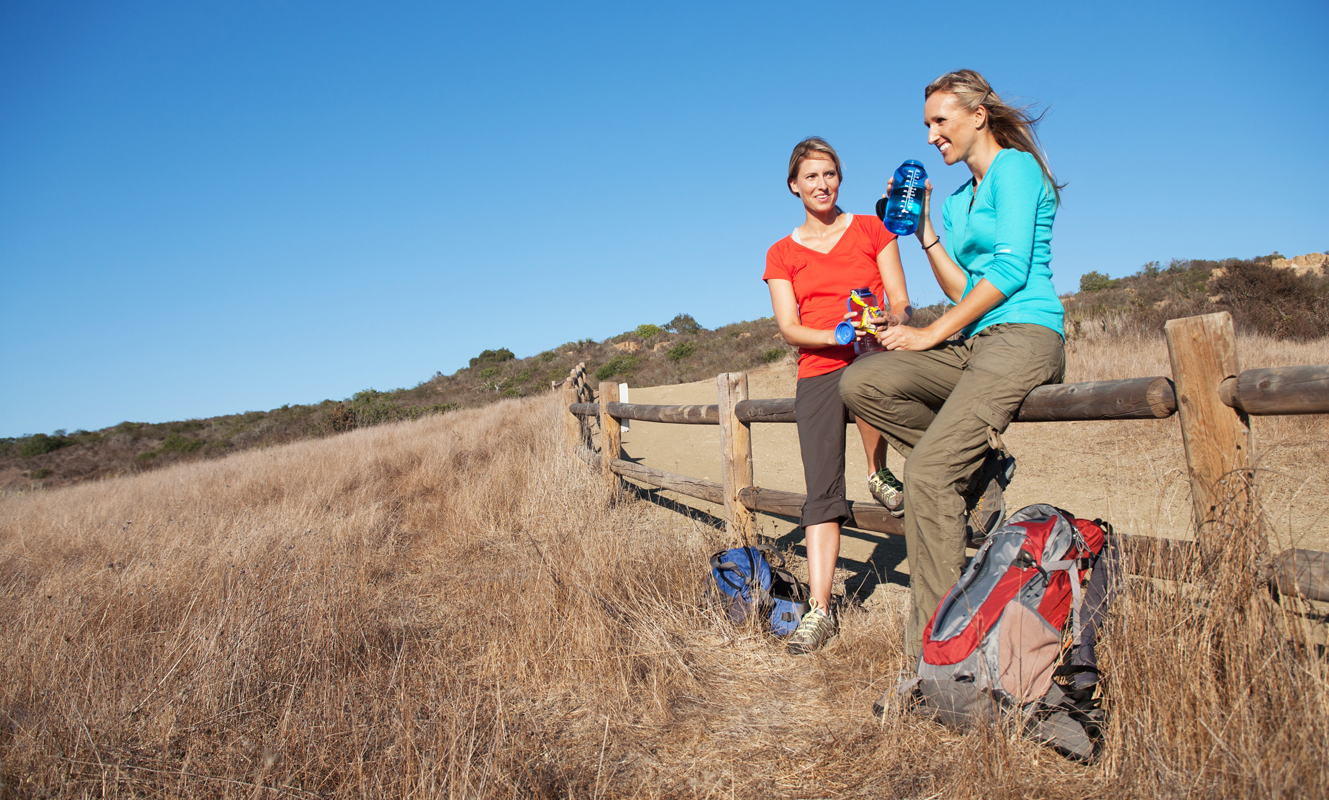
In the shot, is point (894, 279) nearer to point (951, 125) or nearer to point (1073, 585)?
point (951, 125)

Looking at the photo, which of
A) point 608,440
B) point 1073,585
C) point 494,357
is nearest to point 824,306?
point 1073,585

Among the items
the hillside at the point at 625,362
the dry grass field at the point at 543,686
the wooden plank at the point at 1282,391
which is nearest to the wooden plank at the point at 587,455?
the dry grass field at the point at 543,686

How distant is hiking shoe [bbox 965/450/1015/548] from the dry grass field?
0.56 m

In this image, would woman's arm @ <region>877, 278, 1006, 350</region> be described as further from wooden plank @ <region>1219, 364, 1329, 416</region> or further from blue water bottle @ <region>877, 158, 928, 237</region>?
wooden plank @ <region>1219, 364, 1329, 416</region>

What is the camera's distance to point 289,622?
3199 millimetres

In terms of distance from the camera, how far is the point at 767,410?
157 inches

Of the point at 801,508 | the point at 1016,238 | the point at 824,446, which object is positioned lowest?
the point at 801,508

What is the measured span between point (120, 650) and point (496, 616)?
1580mm

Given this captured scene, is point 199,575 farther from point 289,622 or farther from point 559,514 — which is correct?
point 559,514

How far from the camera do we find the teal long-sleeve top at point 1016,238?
238cm

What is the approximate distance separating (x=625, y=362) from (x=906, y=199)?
23288 mm

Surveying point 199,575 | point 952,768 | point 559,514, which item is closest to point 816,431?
point 952,768

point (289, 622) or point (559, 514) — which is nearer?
point (289, 622)

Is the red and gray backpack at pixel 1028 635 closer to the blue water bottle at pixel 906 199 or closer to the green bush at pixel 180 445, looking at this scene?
the blue water bottle at pixel 906 199
